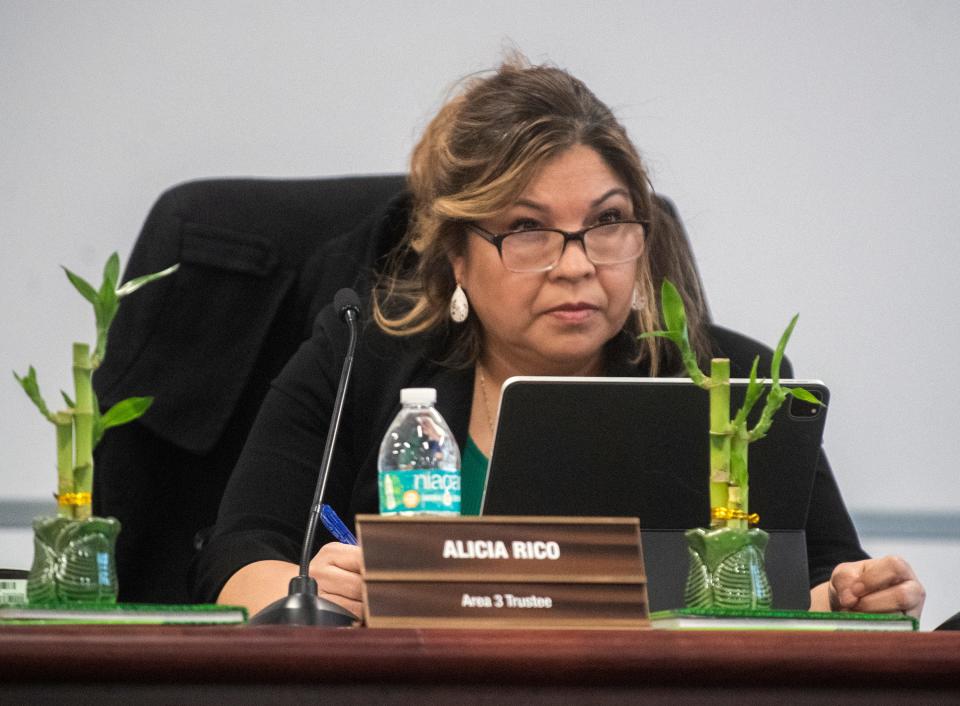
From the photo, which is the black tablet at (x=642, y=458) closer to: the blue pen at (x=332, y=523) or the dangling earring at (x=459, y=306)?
the blue pen at (x=332, y=523)

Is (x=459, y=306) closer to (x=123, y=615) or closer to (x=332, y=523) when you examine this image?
(x=332, y=523)

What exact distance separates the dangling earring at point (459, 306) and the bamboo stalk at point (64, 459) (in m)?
0.82

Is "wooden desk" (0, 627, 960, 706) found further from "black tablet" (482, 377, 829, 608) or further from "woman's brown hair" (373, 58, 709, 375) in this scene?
"woman's brown hair" (373, 58, 709, 375)

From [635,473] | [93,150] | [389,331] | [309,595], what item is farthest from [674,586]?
[93,150]

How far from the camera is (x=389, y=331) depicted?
1.84 metres

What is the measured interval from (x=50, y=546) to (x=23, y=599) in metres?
0.05

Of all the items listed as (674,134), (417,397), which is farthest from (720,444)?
(674,134)

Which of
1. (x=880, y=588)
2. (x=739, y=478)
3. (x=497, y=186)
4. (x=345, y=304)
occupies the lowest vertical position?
(x=880, y=588)

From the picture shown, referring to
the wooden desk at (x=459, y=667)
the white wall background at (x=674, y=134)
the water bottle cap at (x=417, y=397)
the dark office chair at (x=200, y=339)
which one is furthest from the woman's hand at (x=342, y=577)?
the white wall background at (x=674, y=134)

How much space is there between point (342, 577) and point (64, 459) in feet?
1.07

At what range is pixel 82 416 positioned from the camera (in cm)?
103

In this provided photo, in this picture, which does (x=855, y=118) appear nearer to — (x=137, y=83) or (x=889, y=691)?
(x=137, y=83)

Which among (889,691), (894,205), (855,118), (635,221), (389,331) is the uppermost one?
(855,118)

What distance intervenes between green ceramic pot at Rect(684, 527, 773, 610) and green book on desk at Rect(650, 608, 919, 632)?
0.07m
